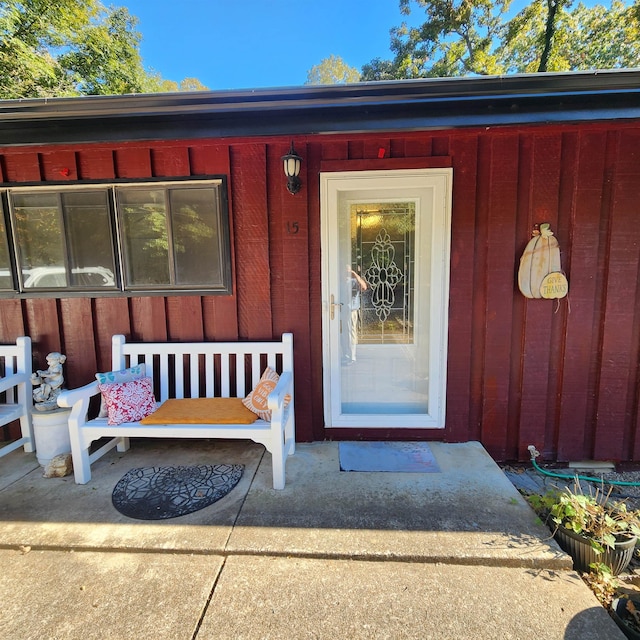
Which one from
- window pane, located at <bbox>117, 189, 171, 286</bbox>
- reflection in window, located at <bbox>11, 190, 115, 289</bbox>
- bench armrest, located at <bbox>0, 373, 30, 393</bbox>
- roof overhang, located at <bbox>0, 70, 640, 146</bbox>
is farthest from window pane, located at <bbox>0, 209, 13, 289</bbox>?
window pane, located at <bbox>117, 189, 171, 286</bbox>

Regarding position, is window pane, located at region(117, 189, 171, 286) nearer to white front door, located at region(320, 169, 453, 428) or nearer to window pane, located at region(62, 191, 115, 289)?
window pane, located at region(62, 191, 115, 289)

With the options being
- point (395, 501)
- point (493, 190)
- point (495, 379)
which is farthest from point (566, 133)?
point (395, 501)

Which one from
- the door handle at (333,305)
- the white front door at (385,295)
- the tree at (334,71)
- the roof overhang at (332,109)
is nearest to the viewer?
the roof overhang at (332,109)

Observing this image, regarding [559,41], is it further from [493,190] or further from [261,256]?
[261,256]

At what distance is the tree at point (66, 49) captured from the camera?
7398 millimetres

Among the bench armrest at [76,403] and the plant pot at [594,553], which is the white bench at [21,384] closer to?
the bench armrest at [76,403]

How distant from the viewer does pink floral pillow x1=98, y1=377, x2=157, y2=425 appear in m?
2.28

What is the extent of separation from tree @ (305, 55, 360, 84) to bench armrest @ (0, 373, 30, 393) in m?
18.1

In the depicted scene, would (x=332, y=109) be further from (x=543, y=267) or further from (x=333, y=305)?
(x=543, y=267)

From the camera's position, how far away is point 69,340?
111 inches

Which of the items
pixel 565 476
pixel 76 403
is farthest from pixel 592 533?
pixel 76 403

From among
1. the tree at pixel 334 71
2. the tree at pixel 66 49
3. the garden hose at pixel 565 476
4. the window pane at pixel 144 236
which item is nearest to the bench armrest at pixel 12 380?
the window pane at pixel 144 236

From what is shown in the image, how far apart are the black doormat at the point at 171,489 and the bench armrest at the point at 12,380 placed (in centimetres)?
113

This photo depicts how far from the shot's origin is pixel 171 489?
2.14 metres
